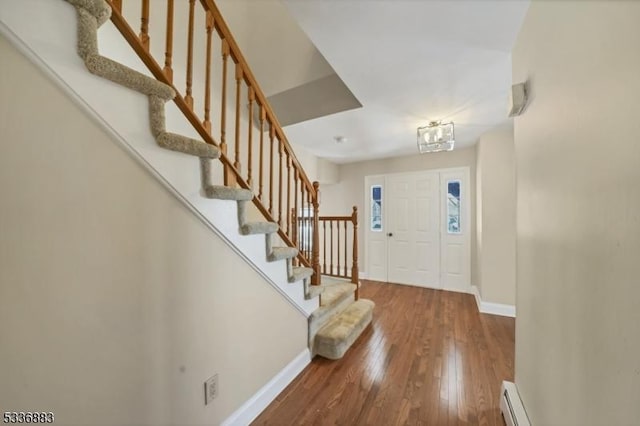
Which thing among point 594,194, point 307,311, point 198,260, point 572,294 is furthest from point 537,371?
point 198,260

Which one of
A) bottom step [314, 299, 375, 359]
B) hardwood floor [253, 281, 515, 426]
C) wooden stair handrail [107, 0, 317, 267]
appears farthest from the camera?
bottom step [314, 299, 375, 359]

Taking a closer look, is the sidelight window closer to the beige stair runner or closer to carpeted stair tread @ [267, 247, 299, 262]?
the beige stair runner

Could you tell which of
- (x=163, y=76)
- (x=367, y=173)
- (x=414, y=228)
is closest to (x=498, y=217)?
(x=414, y=228)

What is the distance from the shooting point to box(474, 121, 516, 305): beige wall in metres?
2.90

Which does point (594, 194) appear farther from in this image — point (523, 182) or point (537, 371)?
point (537, 371)

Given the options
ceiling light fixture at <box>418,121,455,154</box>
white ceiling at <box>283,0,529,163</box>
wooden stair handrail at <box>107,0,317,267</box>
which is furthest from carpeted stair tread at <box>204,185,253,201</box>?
ceiling light fixture at <box>418,121,455,154</box>

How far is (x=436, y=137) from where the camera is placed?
244cm

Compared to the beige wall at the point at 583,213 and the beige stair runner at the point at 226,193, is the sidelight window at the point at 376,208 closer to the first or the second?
the beige stair runner at the point at 226,193

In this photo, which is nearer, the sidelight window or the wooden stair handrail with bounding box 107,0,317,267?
the wooden stair handrail with bounding box 107,0,317,267

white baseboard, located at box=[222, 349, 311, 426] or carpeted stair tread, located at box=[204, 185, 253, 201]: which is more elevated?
carpeted stair tread, located at box=[204, 185, 253, 201]

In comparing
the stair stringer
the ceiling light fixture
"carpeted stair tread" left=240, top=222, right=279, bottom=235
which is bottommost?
"carpeted stair tread" left=240, top=222, right=279, bottom=235

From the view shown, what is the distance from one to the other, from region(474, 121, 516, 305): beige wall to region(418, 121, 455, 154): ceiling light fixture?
36.7 inches

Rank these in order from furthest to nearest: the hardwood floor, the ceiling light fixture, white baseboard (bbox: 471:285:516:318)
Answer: white baseboard (bbox: 471:285:516:318)
the ceiling light fixture
the hardwood floor

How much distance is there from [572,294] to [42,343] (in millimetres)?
1674
